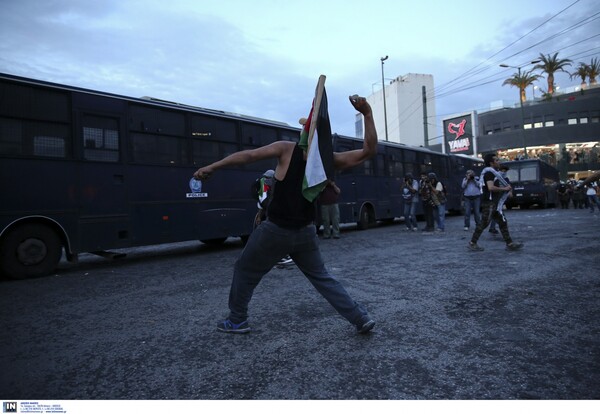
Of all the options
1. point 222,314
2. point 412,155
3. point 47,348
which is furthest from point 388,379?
point 412,155

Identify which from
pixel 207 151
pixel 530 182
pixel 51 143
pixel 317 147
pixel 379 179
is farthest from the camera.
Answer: pixel 530 182

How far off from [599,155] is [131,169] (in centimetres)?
4766

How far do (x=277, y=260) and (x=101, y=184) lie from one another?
5.41 meters

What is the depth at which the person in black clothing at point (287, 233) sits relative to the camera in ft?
9.39

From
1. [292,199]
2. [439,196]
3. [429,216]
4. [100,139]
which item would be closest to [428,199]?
[439,196]

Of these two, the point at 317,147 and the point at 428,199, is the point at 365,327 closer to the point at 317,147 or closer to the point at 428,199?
the point at 317,147

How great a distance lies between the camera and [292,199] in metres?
2.88

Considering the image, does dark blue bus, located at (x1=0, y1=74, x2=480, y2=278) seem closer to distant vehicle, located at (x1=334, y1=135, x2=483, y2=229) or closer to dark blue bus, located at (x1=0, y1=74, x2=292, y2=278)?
dark blue bus, located at (x1=0, y1=74, x2=292, y2=278)

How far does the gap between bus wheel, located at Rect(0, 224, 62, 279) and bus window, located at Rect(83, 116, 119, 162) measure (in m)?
1.55

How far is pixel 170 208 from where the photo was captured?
798 cm

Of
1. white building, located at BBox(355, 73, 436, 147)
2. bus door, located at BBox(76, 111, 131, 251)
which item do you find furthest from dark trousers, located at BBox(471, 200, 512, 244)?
white building, located at BBox(355, 73, 436, 147)

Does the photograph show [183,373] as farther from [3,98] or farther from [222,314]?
[3,98]

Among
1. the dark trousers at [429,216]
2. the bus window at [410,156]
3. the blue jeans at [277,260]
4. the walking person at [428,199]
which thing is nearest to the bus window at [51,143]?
the blue jeans at [277,260]

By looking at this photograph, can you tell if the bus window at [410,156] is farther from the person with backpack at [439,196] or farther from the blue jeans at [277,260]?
Result: the blue jeans at [277,260]
